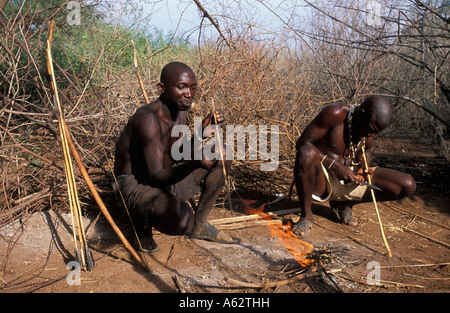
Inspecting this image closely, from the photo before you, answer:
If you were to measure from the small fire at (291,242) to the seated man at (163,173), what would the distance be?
503 millimetres

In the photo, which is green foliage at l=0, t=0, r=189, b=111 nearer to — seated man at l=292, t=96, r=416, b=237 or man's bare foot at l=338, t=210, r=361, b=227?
seated man at l=292, t=96, r=416, b=237

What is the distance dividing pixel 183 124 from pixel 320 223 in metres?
1.76

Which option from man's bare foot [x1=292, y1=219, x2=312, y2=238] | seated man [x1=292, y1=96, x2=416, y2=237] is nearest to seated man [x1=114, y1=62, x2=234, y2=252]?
man's bare foot [x1=292, y1=219, x2=312, y2=238]

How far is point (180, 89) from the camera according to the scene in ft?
10.1

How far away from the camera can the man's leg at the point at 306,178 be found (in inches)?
144

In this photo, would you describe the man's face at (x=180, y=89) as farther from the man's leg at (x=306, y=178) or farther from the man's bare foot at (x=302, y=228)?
the man's bare foot at (x=302, y=228)

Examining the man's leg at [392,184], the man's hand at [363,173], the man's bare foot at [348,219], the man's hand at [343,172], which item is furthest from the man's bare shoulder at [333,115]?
the man's bare foot at [348,219]

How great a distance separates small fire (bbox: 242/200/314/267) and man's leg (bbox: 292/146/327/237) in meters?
0.10

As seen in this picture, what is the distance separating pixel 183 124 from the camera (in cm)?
338

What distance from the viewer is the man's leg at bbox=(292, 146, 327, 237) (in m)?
3.65

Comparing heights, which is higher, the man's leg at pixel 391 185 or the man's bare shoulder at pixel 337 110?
the man's bare shoulder at pixel 337 110

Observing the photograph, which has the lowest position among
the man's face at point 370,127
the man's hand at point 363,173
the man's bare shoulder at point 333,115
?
the man's hand at point 363,173

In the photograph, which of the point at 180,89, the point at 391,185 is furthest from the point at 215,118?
the point at 391,185

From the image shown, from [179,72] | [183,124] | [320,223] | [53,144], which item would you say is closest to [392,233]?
[320,223]
